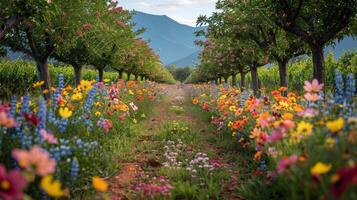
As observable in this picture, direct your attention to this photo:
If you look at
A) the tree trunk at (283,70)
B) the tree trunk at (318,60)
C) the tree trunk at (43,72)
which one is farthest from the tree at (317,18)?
the tree trunk at (43,72)

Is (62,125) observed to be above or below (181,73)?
below

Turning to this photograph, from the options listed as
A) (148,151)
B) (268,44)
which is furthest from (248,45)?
(148,151)

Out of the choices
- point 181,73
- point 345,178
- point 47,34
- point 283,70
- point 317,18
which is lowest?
point 345,178

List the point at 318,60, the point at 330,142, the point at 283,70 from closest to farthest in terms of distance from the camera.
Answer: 1. the point at 330,142
2. the point at 318,60
3. the point at 283,70

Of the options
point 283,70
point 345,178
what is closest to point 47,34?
point 283,70

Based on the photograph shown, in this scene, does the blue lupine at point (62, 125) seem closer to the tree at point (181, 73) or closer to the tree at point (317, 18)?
the tree at point (317, 18)

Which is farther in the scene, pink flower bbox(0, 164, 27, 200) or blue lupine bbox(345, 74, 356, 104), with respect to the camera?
blue lupine bbox(345, 74, 356, 104)

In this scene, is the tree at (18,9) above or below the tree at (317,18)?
above

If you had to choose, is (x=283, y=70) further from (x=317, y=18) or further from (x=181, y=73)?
(x=181, y=73)

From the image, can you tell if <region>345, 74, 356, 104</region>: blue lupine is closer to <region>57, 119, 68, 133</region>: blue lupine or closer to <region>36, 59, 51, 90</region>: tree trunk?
<region>57, 119, 68, 133</region>: blue lupine

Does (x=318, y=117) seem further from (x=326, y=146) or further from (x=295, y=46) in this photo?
(x=295, y=46)

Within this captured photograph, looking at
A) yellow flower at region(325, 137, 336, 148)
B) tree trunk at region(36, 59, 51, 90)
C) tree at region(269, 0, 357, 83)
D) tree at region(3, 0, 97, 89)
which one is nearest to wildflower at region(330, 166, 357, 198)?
yellow flower at region(325, 137, 336, 148)

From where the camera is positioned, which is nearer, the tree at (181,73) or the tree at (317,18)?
the tree at (317,18)

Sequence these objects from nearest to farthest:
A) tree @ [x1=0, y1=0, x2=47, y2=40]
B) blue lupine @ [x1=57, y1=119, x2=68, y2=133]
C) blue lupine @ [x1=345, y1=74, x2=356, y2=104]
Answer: blue lupine @ [x1=345, y1=74, x2=356, y2=104] < blue lupine @ [x1=57, y1=119, x2=68, y2=133] < tree @ [x1=0, y1=0, x2=47, y2=40]
